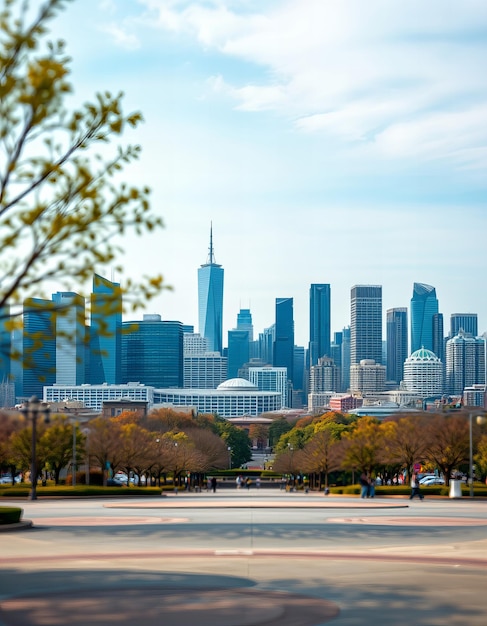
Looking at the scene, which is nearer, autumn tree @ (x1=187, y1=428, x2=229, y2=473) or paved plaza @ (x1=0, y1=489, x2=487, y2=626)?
paved plaza @ (x1=0, y1=489, x2=487, y2=626)

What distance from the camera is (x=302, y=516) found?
41094 millimetres

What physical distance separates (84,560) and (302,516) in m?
17.7

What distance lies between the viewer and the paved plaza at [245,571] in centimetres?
1662

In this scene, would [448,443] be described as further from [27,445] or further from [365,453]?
[27,445]

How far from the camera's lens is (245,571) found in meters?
22.0

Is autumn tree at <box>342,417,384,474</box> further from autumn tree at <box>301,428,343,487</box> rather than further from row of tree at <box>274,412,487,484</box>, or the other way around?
autumn tree at <box>301,428,343,487</box>

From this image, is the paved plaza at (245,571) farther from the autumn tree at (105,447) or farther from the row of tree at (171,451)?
the autumn tree at (105,447)

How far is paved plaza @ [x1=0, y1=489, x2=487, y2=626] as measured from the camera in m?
16.6

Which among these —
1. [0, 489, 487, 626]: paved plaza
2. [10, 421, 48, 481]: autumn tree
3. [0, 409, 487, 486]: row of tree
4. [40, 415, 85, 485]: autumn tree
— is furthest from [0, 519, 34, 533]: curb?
[10, 421, 48, 481]: autumn tree

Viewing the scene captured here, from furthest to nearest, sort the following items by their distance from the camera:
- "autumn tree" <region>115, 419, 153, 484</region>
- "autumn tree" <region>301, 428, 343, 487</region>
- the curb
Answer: "autumn tree" <region>301, 428, 343, 487</region>
"autumn tree" <region>115, 419, 153, 484</region>
the curb

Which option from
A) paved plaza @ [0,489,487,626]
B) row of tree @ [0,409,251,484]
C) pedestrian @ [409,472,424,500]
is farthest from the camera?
row of tree @ [0,409,251,484]

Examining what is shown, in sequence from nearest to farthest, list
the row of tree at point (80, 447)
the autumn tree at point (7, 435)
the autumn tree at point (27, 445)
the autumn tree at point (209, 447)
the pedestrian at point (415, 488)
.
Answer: the pedestrian at point (415, 488), the autumn tree at point (27, 445), the row of tree at point (80, 447), the autumn tree at point (7, 435), the autumn tree at point (209, 447)

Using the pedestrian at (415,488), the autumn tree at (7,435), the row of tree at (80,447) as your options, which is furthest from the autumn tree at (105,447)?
the pedestrian at (415,488)

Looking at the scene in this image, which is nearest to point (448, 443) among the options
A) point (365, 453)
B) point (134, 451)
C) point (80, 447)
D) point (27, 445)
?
point (365, 453)
